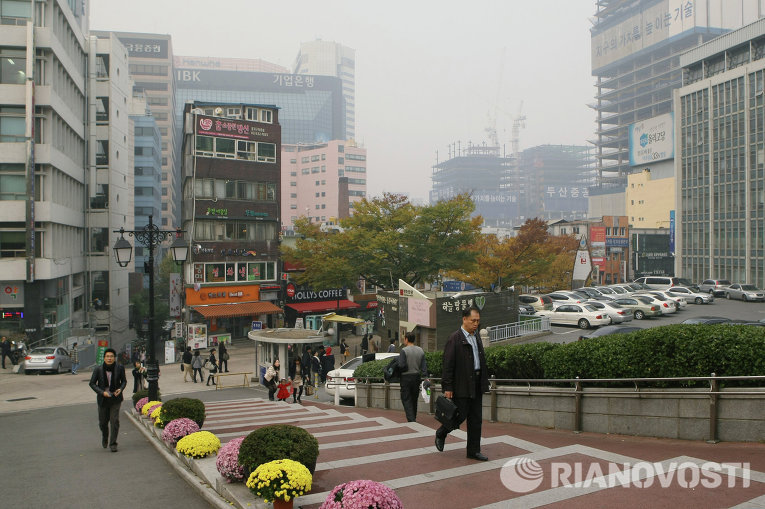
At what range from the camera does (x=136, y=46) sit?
125 m

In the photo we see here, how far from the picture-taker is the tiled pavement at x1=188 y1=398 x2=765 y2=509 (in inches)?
241

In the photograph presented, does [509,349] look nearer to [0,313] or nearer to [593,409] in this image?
[593,409]

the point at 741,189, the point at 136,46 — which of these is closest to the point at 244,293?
the point at 741,189

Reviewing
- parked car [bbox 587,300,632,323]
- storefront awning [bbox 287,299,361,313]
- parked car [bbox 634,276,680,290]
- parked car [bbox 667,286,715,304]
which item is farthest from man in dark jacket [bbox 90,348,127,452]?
parked car [bbox 634,276,680,290]

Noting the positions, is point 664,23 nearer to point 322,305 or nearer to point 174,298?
point 322,305

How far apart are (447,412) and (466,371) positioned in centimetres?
57

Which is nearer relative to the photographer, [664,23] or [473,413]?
[473,413]

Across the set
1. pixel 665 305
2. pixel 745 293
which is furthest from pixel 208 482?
pixel 745 293

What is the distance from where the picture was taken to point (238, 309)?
4447cm

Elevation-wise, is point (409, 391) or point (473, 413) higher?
point (473, 413)

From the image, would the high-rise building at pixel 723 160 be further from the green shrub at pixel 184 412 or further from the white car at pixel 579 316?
the green shrub at pixel 184 412

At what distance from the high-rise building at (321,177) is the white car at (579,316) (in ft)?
351

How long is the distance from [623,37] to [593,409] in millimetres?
205160

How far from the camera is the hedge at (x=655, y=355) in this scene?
866 centimetres
